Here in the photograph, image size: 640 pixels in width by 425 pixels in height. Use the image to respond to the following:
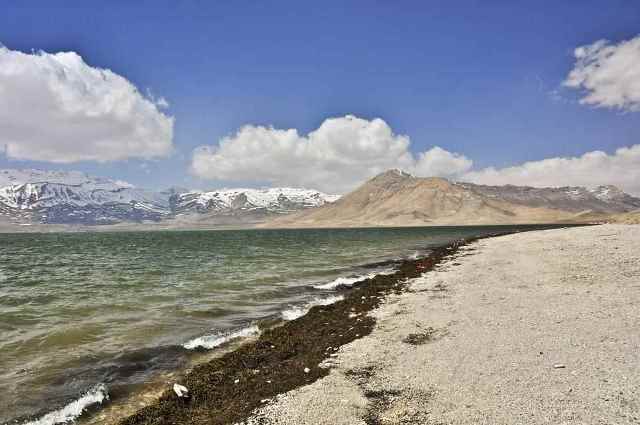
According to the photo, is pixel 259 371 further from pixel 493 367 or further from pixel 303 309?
pixel 303 309

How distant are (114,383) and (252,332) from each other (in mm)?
6143

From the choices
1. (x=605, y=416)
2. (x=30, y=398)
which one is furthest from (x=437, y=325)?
(x=30, y=398)

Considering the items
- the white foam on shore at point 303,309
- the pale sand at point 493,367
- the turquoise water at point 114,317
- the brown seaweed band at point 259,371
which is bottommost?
the turquoise water at point 114,317

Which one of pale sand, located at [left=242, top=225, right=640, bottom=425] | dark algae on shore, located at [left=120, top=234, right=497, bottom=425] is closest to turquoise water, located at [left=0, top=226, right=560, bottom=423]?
dark algae on shore, located at [left=120, top=234, right=497, bottom=425]

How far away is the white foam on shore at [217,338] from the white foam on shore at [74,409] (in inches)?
169

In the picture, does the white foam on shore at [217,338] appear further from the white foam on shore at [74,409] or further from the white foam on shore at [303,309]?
Result: the white foam on shore at [74,409]

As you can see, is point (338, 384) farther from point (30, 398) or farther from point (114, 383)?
point (30, 398)

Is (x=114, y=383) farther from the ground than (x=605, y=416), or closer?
closer

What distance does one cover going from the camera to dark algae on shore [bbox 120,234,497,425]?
9.59m

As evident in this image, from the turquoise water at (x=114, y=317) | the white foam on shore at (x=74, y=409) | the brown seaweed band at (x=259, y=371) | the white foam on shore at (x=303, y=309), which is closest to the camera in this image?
the brown seaweed band at (x=259, y=371)

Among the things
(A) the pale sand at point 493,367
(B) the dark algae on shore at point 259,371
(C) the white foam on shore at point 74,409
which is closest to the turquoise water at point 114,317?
(C) the white foam on shore at point 74,409

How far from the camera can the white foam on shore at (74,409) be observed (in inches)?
397

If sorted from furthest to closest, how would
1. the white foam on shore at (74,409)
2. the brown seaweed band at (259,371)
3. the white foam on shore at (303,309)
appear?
the white foam on shore at (303,309), the white foam on shore at (74,409), the brown seaweed band at (259,371)

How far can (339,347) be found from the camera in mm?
13305
